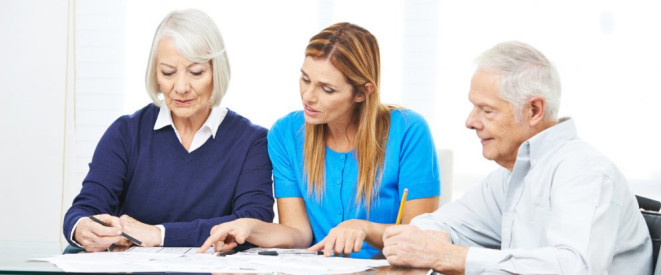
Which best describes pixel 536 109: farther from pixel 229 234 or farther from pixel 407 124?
pixel 229 234

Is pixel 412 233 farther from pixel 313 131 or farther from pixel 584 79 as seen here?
pixel 584 79

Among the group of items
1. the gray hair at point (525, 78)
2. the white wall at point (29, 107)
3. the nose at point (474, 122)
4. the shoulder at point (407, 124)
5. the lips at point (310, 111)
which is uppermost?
the gray hair at point (525, 78)

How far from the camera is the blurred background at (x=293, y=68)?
3996mm

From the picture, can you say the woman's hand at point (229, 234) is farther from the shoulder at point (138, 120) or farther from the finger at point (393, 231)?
the shoulder at point (138, 120)

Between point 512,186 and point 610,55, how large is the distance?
2.41 meters

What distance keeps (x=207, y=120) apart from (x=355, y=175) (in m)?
0.45

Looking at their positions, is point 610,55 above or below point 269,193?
above

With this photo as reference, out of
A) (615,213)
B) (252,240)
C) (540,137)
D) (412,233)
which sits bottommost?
(252,240)

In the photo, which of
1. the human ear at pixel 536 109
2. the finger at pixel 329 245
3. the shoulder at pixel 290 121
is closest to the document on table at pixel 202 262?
the finger at pixel 329 245

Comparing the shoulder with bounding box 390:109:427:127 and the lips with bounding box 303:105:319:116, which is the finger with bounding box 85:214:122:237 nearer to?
the lips with bounding box 303:105:319:116

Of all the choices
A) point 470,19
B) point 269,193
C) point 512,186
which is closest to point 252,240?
point 269,193

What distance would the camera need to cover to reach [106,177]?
2205 mm

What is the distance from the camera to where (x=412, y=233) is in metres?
1.69

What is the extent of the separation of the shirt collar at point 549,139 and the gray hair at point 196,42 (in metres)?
0.89
